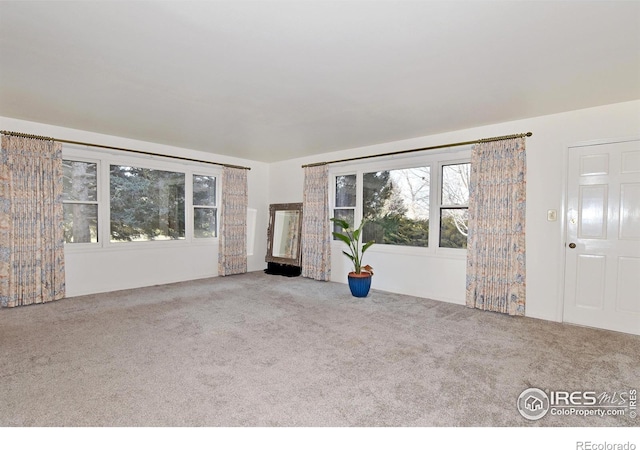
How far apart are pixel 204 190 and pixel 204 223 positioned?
0.62 metres

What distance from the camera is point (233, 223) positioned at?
6.31 metres

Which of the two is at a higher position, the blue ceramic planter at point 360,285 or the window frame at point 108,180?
the window frame at point 108,180

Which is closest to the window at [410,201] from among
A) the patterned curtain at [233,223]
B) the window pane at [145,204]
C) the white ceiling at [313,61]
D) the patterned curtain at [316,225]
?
the patterned curtain at [316,225]

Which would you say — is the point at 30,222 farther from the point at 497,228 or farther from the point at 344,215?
the point at 497,228

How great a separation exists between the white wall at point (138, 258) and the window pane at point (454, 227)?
3.86 metres

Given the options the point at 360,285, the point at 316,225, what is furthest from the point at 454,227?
the point at 316,225

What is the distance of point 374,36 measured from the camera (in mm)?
2193

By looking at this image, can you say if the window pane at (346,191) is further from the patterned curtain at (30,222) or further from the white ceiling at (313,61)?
the patterned curtain at (30,222)

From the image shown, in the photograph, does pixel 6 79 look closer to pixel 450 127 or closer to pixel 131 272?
pixel 131 272

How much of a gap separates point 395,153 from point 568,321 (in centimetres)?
307

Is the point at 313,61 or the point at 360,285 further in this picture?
the point at 360,285

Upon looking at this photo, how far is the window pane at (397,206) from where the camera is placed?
4.89m

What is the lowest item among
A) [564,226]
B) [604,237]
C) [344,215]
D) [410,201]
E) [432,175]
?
[604,237]

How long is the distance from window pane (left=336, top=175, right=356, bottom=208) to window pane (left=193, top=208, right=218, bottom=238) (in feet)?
7.91
